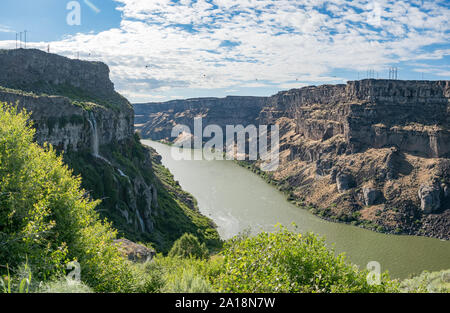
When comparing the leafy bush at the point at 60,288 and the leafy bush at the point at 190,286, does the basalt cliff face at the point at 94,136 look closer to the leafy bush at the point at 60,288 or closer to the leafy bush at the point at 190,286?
the leafy bush at the point at 60,288

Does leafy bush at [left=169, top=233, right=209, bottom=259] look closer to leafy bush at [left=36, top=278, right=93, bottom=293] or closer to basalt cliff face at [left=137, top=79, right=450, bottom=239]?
leafy bush at [left=36, top=278, right=93, bottom=293]

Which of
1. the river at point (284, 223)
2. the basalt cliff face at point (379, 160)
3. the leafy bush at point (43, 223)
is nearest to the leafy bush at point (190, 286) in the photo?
the leafy bush at point (43, 223)

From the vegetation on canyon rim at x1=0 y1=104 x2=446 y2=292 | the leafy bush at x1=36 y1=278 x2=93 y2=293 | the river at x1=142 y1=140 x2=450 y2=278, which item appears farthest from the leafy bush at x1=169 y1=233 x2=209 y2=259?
the leafy bush at x1=36 y1=278 x2=93 y2=293

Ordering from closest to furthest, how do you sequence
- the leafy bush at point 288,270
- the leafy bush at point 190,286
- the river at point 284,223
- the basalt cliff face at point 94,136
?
1. the leafy bush at point 190,286
2. the leafy bush at point 288,270
3. the basalt cliff face at point 94,136
4. the river at point 284,223

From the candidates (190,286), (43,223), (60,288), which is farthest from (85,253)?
(190,286)

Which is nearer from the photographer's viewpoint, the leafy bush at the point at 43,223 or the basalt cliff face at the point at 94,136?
the leafy bush at the point at 43,223

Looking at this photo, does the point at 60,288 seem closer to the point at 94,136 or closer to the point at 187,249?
the point at 187,249
